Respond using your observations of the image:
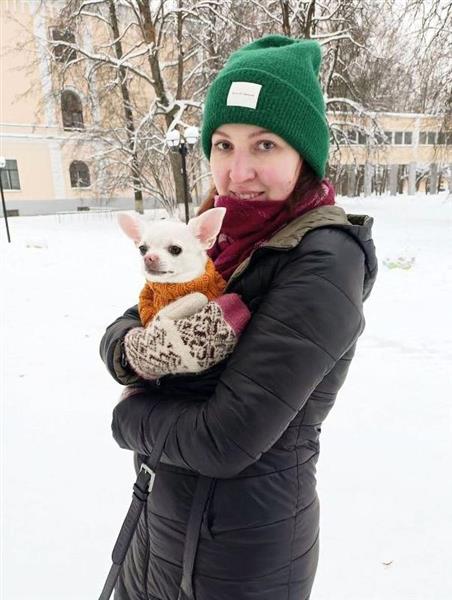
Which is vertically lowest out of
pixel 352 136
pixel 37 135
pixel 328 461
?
pixel 328 461

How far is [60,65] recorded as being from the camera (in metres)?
18.1

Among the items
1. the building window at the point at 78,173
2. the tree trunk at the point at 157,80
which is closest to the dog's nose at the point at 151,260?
the tree trunk at the point at 157,80

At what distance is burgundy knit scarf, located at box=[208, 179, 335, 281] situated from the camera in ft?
4.64

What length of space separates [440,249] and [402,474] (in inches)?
409

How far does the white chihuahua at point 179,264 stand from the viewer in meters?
1.43

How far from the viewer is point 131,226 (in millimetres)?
1684

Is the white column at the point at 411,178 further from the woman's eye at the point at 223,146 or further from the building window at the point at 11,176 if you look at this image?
the woman's eye at the point at 223,146

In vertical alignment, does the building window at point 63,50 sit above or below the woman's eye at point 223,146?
above

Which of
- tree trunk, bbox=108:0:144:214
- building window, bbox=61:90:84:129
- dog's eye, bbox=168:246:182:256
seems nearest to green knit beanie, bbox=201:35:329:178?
dog's eye, bbox=168:246:182:256

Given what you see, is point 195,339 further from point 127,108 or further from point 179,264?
point 127,108

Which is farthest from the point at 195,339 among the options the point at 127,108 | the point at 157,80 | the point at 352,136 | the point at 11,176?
the point at 11,176

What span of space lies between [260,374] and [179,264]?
520 mm

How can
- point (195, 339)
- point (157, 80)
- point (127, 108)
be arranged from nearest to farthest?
point (195, 339) < point (157, 80) < point (127, 108)

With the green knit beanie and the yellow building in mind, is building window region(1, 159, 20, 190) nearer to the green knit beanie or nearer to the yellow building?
the yellow building
